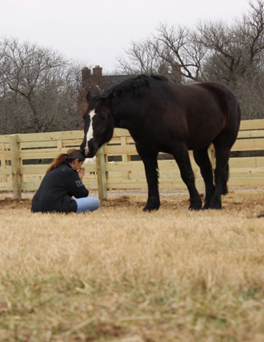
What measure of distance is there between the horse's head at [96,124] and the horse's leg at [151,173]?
0.64 metres

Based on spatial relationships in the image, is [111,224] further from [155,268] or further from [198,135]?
[198,135]

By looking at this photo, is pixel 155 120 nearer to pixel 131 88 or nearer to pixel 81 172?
pixel 131 88

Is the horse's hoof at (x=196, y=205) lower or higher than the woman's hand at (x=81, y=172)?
lower

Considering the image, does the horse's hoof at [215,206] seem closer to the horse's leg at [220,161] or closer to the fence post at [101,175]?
the horse's leg at [220,161]

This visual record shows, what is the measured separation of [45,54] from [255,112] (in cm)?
2120

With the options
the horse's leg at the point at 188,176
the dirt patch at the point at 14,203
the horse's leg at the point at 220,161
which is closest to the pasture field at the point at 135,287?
the horse's leg at the point at 188,176

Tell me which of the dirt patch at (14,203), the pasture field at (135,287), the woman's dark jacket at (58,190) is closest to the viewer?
the pasture field at (135,287)

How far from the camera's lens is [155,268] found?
3.46m

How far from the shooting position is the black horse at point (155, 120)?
7.95 m

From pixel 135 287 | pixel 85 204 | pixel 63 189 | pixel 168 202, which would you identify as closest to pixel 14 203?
pixel 168 202

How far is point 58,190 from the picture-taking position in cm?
784

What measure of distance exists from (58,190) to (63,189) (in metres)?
0.09

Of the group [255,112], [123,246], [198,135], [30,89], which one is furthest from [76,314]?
[30,89]

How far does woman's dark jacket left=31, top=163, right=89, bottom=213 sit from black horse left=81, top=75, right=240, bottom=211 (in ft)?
1.39
